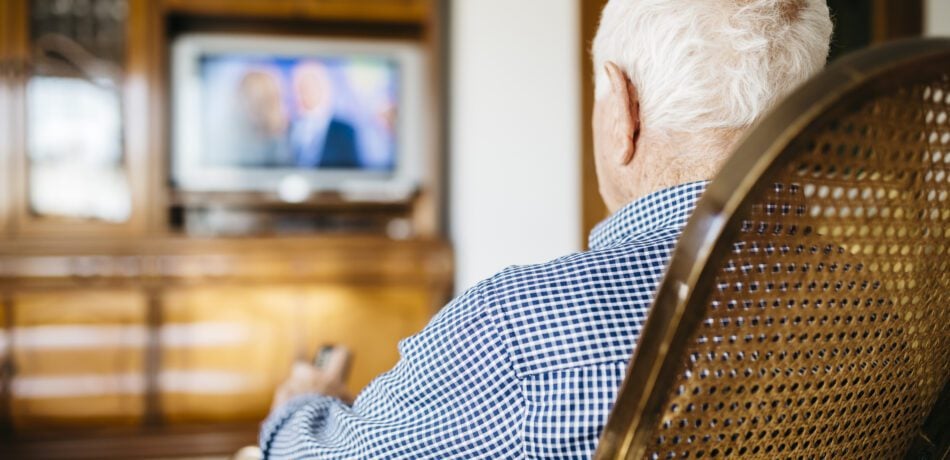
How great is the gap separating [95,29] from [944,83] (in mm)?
2990

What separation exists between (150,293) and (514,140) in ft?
4.63

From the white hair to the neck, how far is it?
0.04ft

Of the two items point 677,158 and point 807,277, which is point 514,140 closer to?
point 677,158

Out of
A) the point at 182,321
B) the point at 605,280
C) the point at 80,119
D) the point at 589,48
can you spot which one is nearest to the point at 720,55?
the point at 605,280

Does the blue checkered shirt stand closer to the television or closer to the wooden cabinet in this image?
the wooden cabinet

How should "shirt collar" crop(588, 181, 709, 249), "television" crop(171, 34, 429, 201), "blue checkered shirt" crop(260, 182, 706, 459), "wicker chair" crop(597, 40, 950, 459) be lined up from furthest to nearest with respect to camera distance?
"television" crop(171, 34, 429, 201), "shirt collar" crop(588, 181, 709, 249), "blue checkered shirt" crop(260, 182, 706, 459), "wicker chair" crop(597, 40, 950, 459)

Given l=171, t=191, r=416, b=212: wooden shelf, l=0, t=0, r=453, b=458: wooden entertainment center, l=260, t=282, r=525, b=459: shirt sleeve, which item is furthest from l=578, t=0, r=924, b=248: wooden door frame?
l=260, t=282, r=525, b=459: shirt sleeve

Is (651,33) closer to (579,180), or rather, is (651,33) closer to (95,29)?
(579,180)

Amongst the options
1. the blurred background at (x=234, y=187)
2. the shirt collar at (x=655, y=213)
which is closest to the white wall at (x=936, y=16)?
the blurred background at (x=234, y=187)

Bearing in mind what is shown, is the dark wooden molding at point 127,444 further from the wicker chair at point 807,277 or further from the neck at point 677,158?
the wicker chair at point 807,277

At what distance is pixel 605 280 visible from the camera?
0.56 metres

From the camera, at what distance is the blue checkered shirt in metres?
0.54

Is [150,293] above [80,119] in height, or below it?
below

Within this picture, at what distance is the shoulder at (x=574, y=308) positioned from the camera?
539 mm
